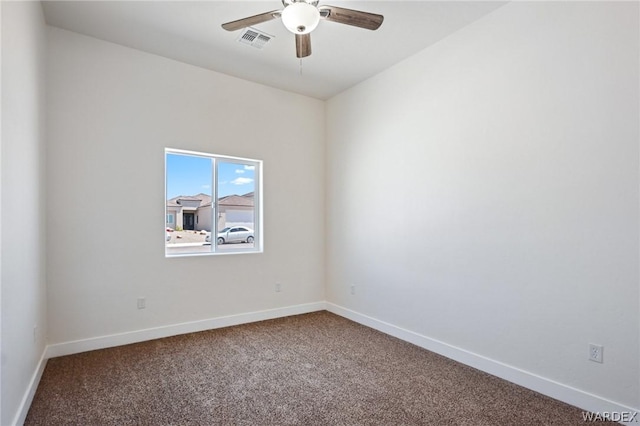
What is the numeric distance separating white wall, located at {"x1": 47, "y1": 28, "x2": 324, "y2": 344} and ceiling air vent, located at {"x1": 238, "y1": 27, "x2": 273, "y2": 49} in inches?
33.3

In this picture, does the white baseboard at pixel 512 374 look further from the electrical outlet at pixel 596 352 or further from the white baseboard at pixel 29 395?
the white baseboard at pixel 29 395

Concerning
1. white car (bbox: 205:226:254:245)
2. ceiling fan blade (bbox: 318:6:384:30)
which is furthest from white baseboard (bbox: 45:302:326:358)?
ceiling fan blade (bbox: 318:6:384:30)

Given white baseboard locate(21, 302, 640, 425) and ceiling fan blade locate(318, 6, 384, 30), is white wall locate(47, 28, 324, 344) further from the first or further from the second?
ceiling fan blade locate(318, 6, 384, 30)

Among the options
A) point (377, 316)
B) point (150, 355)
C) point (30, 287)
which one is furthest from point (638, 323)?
point (30, 287)

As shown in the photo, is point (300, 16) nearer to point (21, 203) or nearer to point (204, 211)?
point (21, 203)

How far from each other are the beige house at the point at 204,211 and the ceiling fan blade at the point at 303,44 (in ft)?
6.65

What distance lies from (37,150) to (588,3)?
4.04 metres

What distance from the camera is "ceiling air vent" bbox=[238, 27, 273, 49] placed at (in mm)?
3071

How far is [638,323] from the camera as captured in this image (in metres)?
2.03

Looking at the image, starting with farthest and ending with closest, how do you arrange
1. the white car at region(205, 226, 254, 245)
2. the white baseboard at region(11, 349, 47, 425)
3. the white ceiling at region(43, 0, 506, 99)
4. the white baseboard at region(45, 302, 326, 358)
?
1. the white car at region(205, 226, 254, 245)
2. the white baseboard at region(45, 302, 326, 358)
3. the white ceiling at region(43, 0, 506, 99)
4. the white baseboard at region(11, 349, 47, 425)

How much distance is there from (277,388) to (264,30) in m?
2.94

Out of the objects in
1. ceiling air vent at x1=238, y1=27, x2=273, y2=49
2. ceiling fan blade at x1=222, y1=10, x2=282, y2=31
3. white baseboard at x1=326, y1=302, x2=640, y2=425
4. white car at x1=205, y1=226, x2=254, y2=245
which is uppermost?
ceiling air vent at x1=238, y1=27, x2=273, y2=49

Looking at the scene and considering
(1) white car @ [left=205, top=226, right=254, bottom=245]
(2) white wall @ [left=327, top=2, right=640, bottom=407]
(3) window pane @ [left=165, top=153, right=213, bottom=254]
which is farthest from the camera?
(1) white car @ [left=205, top=226, right=254, bottom=245]

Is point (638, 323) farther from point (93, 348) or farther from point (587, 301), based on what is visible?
point (93, 348)
